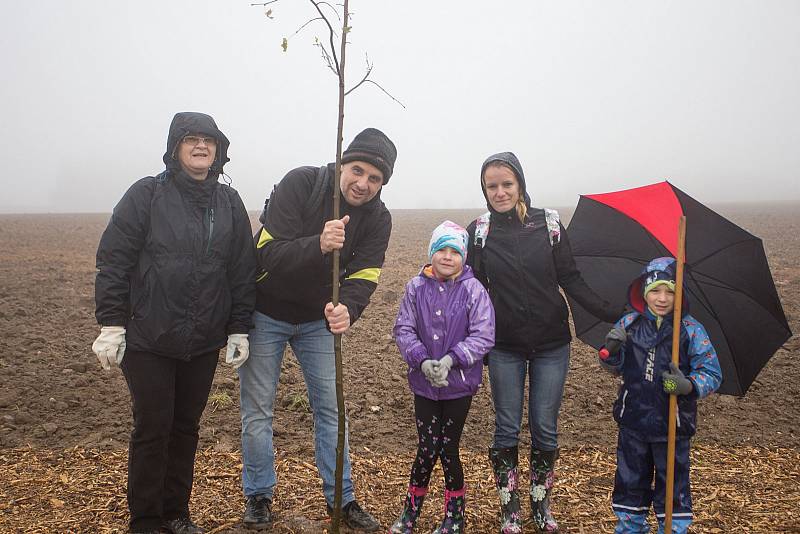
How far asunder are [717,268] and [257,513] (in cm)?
328

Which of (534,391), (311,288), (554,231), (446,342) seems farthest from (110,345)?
(554,231)

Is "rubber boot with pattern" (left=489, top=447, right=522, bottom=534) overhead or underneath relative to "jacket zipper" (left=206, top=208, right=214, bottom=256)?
underneath

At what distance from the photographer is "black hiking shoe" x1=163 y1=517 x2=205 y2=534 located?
12.1ft

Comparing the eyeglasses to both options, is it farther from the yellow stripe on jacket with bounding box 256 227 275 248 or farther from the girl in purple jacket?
the girl in purple jacket

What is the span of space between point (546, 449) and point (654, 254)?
1422 millimetres

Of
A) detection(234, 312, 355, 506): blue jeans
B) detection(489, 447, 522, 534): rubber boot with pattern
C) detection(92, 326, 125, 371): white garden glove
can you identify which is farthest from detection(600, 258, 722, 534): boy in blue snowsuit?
detection(92, 326, 125, 371): white garden glove

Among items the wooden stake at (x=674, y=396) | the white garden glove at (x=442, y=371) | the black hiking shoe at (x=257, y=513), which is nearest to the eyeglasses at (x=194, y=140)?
the white garden glove at (x=442, y=371)

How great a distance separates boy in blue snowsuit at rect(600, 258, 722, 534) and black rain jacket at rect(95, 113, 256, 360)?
230cm

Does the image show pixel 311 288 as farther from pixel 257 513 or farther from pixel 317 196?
pixel 257 513

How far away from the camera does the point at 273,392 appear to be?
3.81 metres

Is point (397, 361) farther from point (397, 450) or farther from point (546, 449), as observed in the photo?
point (546, 449)

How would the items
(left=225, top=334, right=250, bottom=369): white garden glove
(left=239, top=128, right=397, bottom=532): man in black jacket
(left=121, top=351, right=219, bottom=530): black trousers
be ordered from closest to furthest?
1. (left=121, top=351, right=219, bottom=530): black trousers
2. (left=239, top=128, right=397, bottom=532): man in black jacket
3. (left=225, top=334, right=250, bottom=369): white garden glove

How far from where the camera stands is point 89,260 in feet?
60.9

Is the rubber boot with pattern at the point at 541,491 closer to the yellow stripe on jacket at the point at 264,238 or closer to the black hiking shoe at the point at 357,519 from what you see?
the black hiking shoe at the point at 357,519
